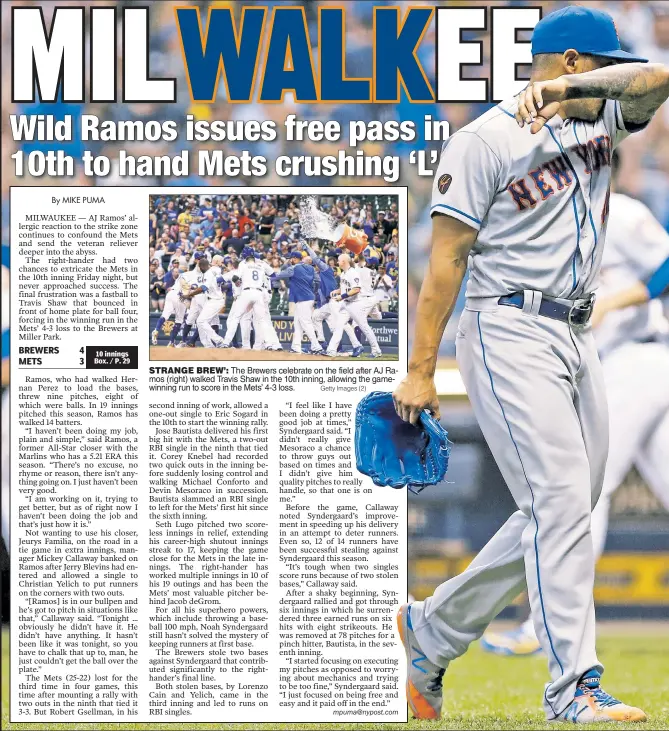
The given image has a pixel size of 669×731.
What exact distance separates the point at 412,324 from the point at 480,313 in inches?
31.6

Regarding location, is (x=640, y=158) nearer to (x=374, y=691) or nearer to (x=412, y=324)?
(x=412, y=324)

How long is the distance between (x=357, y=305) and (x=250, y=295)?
1.20ft

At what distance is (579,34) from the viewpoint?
133 inches

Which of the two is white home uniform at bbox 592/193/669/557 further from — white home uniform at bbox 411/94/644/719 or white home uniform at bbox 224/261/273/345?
white home uniform at bbox 224/261/273/345

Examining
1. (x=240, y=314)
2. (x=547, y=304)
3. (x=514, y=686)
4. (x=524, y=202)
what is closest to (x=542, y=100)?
(x=524, y=202)

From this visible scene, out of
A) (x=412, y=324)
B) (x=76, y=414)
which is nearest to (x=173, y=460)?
(x=76, y=414)

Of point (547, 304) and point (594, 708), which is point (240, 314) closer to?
point (547, 304)

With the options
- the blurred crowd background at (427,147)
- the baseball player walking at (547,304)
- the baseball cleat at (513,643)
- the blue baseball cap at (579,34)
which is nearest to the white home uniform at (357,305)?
the blurred crowd background at (427,147)

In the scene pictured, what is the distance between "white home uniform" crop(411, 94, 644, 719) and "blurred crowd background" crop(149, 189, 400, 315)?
0.68m

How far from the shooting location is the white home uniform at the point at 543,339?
10.8 feet

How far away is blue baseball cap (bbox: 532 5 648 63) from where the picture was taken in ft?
11.1

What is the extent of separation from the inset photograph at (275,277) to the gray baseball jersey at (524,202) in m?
0.72

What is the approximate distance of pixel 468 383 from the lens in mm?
3492

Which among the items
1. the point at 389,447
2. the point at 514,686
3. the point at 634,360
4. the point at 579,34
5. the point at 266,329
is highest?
the point at 579,34
